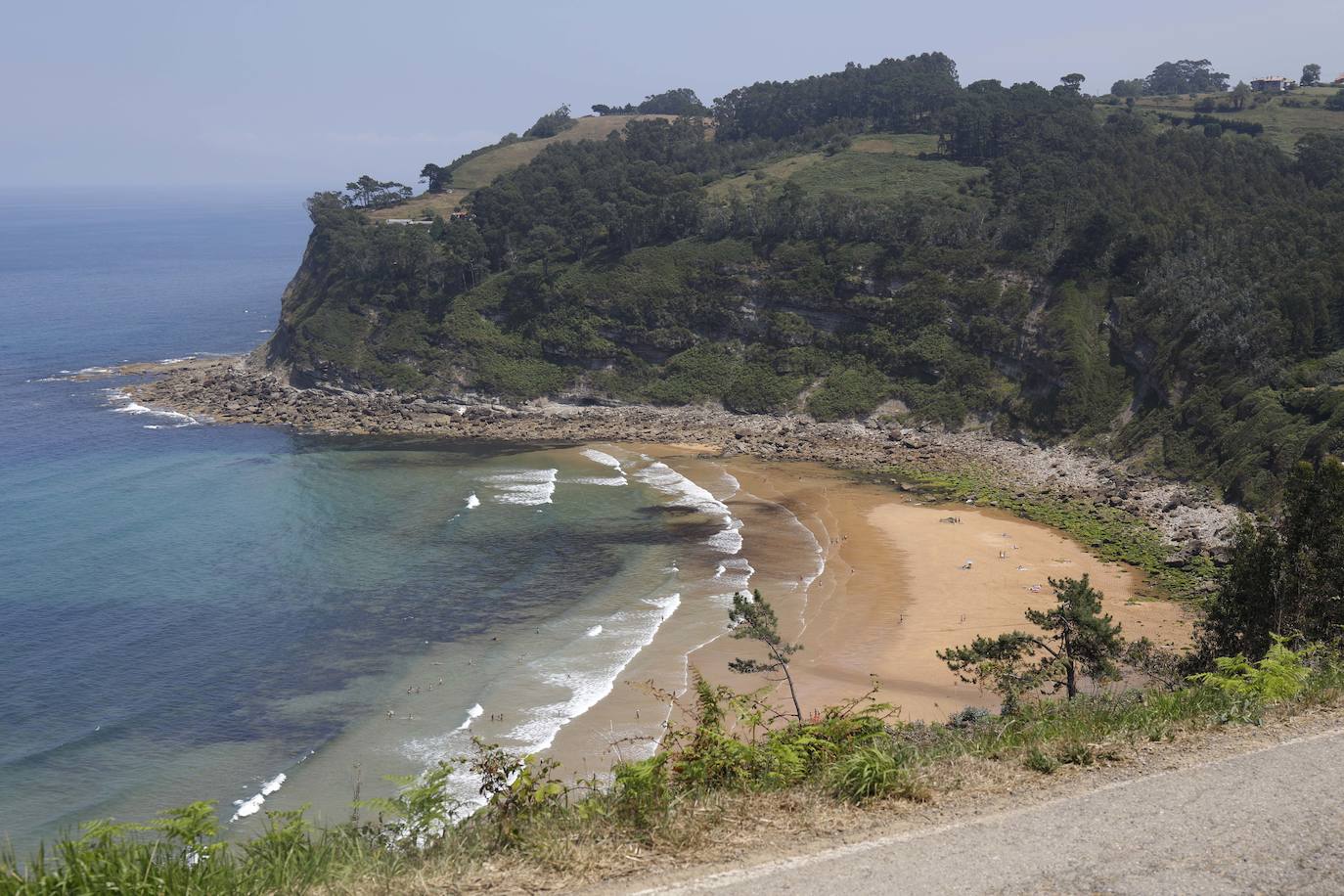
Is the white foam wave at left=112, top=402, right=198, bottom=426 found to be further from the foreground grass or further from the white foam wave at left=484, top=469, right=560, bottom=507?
the foreground grass

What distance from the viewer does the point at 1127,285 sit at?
73.9 m

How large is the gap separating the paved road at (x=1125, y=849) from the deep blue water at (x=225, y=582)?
78.9 ft

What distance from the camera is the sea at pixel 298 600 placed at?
102ft

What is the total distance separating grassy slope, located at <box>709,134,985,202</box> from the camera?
100875 mm

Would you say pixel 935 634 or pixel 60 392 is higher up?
pixel 60 392

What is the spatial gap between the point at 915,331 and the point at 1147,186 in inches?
915

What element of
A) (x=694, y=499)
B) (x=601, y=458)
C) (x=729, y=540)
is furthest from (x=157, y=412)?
(x=729, y=540)

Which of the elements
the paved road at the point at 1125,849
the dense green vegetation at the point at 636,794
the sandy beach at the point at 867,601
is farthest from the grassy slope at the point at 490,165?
the paved road at the point at 1125,849

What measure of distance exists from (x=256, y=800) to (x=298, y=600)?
1705cm

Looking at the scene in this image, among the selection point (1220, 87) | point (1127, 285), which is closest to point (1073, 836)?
point (1127, 285)

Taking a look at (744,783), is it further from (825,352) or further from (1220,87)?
(1220,87)

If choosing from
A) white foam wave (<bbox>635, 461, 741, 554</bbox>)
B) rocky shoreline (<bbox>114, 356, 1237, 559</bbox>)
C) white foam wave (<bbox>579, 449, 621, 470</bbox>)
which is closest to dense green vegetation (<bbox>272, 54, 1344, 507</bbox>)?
rocky shoreline (<bbox>114, 356, 1237, 559</bbox>)

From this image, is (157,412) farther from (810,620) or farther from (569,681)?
(810,620)

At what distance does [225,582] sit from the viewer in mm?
46812
